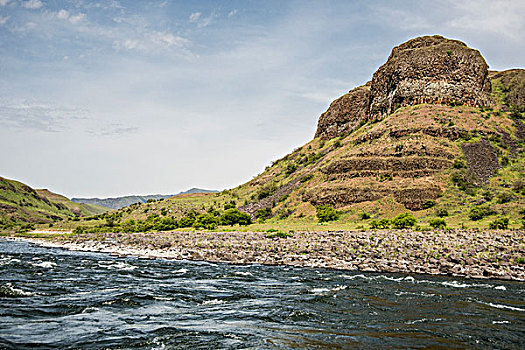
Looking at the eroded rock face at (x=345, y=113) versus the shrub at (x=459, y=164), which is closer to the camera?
the shrub at (x=459, y=164)

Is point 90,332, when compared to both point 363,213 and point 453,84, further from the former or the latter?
point 453,84

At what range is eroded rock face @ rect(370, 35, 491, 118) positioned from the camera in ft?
270

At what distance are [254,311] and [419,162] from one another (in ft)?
180

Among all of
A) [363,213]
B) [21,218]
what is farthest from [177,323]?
[21,218]

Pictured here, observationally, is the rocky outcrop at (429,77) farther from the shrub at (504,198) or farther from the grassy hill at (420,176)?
the shrub at (504,198)

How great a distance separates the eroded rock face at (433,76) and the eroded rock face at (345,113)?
1648 centimetres

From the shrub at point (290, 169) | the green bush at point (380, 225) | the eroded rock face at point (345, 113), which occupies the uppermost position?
the eroded rock face at point (345, 113)

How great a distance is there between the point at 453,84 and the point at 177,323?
89.4m

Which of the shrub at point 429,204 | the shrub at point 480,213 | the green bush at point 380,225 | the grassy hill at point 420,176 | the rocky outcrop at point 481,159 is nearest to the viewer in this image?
the shrub at point 480,213

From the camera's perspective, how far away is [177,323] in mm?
12266

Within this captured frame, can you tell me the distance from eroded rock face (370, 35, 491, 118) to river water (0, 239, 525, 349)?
71694 millimetres

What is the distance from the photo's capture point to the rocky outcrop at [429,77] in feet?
270

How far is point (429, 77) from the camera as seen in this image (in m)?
83.4

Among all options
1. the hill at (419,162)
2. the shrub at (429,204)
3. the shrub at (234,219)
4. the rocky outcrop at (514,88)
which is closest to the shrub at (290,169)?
the hill at (419,162)
